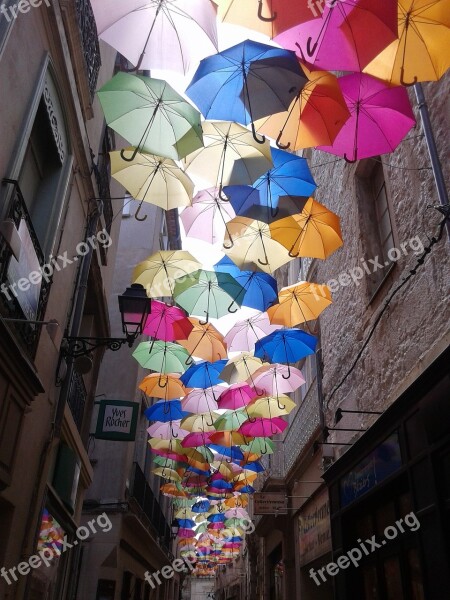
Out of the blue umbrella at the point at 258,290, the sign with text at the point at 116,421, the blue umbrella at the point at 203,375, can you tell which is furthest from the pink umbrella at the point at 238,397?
the blue umbrella at the point at 258,290

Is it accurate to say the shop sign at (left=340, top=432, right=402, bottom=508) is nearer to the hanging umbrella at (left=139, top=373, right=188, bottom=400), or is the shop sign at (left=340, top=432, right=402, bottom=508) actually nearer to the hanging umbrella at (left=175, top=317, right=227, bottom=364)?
the hanging umbrella at (left=175, top=317, right=227, bottom=364)

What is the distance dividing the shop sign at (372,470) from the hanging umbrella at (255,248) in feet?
8.44

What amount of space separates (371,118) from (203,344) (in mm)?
4997

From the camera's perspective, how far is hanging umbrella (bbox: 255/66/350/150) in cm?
494

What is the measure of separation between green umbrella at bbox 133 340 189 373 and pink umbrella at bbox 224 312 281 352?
→ 91 centimetres

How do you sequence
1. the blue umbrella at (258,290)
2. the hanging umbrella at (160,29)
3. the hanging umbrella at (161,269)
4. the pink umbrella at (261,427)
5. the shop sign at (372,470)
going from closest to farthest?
the hanging umbrella at (160,29) < the shop sign at (372,470) < the hanging umbrella at (161,269) < the blue umbrella at (258,290) < the pink umbrella at (261,427)

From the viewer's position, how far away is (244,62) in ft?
16.0

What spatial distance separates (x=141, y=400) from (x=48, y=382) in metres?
9.40

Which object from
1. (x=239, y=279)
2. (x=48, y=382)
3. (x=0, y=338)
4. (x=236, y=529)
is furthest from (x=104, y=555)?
(x=236, y=529)

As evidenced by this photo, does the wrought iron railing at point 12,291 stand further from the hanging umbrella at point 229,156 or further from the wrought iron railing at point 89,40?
the wrought iron railing at point 89,40

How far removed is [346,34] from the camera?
460cm

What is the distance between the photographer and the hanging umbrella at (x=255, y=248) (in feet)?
23.2

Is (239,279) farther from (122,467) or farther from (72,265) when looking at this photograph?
(122,467)

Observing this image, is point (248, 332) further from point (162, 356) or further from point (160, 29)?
point (160, 29)
